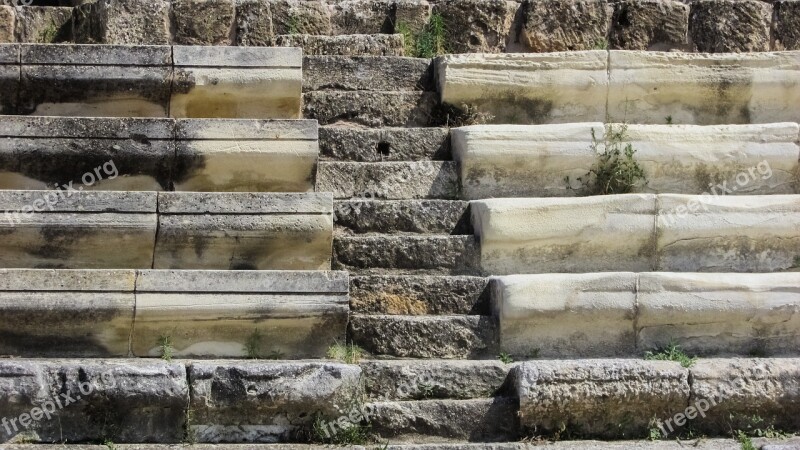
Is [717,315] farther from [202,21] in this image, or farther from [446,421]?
[202,21]

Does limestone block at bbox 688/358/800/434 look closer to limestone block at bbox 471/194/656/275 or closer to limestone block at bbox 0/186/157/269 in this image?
limestone block at bbox 471/194/656/275

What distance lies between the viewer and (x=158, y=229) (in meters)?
5.67

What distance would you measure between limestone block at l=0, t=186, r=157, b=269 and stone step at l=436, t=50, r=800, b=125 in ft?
6.70

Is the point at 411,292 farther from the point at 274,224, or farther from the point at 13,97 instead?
the point at 13,97

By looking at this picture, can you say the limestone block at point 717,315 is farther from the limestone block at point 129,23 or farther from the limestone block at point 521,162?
the limestone block at point 129,23

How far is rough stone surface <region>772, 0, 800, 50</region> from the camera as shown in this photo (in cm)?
758

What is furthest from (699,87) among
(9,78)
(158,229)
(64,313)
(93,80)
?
(9,78)

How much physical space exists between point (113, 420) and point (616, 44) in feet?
13.9

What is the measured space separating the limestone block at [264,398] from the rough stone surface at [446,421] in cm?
19

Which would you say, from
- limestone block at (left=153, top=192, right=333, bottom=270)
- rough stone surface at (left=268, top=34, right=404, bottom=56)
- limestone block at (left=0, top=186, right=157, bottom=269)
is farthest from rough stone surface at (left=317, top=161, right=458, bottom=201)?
rough stone surface at (left=268, top=34, right=404, bottom=56)

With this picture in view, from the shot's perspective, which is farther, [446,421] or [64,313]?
[64,313]

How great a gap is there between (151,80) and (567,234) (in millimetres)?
2533

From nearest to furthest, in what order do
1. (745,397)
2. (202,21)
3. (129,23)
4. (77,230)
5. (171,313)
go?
(745,397) → (171,313) → (77,230) → (129,23) → (202,21)

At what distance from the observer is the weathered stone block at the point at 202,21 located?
7.26m
